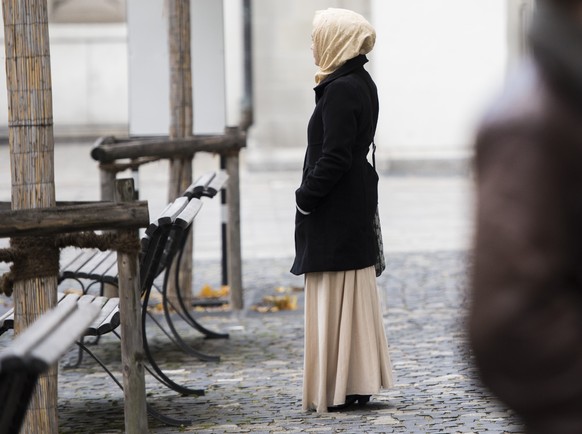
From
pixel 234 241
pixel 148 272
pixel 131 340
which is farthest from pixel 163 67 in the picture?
pixel 131 340

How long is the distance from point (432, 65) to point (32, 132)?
16527 mm

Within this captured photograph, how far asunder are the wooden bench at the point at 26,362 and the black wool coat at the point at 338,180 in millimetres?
2923

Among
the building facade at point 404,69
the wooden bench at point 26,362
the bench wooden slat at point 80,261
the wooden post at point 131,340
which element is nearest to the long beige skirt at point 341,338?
the wooden post at point 131,340

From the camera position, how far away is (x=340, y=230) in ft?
19.5

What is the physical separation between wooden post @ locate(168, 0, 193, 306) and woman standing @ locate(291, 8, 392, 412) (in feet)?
10.6

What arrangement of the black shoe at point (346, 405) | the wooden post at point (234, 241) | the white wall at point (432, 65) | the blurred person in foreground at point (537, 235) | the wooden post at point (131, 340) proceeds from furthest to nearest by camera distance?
the white wall at point (432, 65), the wooden post at point (234, 241), the black shoe at point (346, 405), the wooden post at point (131, 340), the blurred person in foreground at point (537, 235)

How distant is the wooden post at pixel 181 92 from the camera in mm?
9133

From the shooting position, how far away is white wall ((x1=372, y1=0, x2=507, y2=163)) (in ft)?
68.2

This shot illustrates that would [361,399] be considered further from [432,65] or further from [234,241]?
[432,65]

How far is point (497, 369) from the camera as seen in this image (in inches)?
66.8

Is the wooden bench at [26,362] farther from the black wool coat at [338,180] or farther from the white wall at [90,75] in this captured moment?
the white wall at [90,75]

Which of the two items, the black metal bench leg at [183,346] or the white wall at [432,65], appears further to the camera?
the white wall at [432,65]

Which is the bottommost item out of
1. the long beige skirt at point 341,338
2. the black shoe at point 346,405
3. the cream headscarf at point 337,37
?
the black shoe at point 346,405

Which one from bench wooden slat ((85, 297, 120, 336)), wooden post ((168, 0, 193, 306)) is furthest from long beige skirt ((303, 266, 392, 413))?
wooden post ((168, 0, 193, 306))
